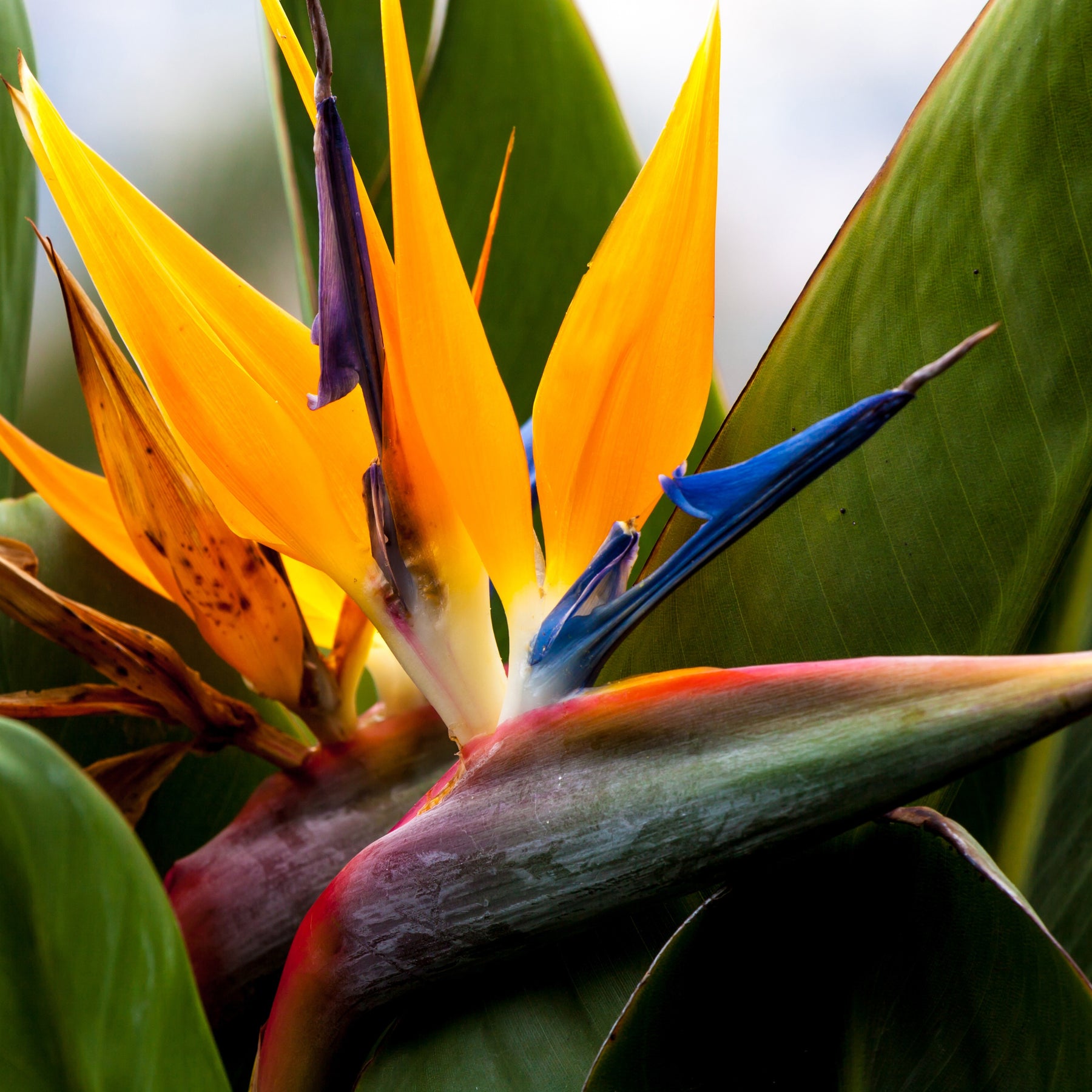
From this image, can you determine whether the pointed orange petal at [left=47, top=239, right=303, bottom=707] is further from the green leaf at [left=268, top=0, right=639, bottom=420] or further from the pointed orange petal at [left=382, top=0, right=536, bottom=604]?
the green leaf at [left=268, top=0, right=639, bottom=420]

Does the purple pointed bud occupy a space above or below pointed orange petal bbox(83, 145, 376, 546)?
below

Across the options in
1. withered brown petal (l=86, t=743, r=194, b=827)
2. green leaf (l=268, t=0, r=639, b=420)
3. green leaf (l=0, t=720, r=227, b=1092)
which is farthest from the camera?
green leaf (l=268, t=0, r=639, b=420)

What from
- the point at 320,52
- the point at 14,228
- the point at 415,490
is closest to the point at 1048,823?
the point at 415,490

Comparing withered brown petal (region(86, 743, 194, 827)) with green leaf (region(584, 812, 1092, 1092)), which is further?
withered brown petal (region(86, 743, 194, 827))

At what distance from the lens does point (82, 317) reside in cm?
36

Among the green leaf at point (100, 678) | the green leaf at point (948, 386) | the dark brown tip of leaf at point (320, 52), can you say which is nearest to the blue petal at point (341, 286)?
the dark brown tip of leaf at point (320, 52)

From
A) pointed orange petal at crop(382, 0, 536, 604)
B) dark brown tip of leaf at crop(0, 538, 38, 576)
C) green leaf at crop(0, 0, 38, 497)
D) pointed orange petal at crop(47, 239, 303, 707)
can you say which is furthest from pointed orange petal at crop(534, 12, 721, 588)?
green leaf at crop(0, 0, 38, 497)

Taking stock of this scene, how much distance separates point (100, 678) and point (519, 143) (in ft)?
1.24

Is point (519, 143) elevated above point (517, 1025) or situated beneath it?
elevated above

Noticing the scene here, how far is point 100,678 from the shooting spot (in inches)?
19.2

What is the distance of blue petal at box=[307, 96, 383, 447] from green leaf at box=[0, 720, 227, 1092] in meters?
0.14

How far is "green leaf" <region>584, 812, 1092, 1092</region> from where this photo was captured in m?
0.27

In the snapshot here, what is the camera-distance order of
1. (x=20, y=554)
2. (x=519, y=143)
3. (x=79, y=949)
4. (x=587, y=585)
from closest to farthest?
(x=79, y=949) < (x=587, y=585) < (x=20, y=554) < (x=519, y=143)

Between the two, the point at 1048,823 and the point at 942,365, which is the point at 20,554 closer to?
the point at 942,365
